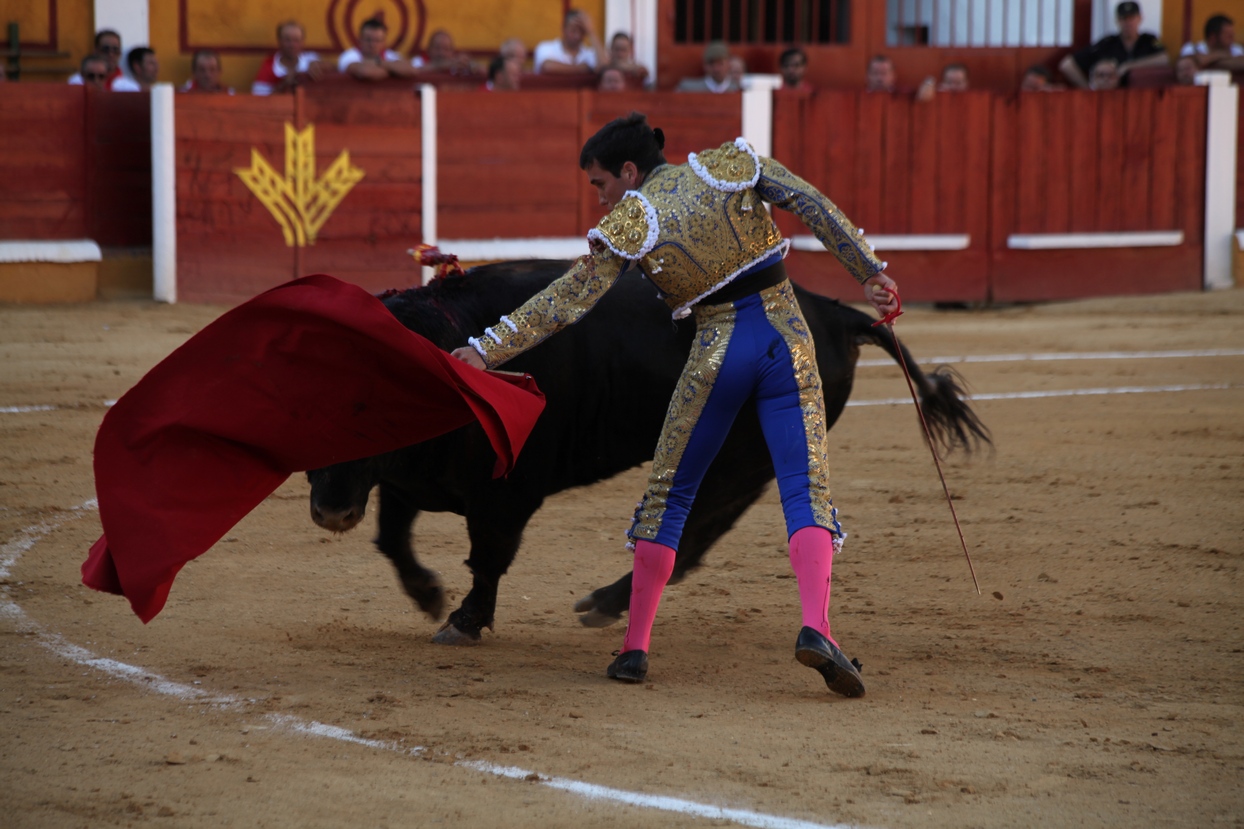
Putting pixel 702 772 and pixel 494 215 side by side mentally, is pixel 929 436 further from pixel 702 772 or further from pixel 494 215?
pixel 494 215

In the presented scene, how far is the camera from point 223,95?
8289 millimetres

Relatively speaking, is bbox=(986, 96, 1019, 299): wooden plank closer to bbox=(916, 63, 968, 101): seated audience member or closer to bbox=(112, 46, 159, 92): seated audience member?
bbox=(916, 63, 968, 101): seated audience member

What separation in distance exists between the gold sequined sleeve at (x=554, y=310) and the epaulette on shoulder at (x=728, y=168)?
23cm

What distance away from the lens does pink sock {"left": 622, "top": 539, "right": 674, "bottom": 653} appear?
285 centimetres

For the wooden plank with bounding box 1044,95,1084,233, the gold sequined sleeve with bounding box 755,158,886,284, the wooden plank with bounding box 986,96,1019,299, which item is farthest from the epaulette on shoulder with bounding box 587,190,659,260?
the wooden plank with bounding box 1044,95,1084,233

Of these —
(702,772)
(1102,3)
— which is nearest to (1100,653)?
(702,772)

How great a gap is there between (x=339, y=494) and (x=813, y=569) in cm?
94

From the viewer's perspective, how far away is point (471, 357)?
2721 millimetres

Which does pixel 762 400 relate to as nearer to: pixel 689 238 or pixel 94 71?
pixel 689 238

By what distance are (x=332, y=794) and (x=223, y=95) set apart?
6.77 meters

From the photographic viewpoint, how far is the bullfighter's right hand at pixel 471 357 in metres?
2.72

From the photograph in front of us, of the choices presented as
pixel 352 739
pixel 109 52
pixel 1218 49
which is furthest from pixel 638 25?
pixel 352 739

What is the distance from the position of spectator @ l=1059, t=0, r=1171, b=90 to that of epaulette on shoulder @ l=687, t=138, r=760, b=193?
818 centimetres

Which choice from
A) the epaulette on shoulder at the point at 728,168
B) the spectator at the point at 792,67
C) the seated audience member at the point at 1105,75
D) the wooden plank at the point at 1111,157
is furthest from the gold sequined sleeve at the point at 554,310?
the seated audience member at the point at 1105,75
